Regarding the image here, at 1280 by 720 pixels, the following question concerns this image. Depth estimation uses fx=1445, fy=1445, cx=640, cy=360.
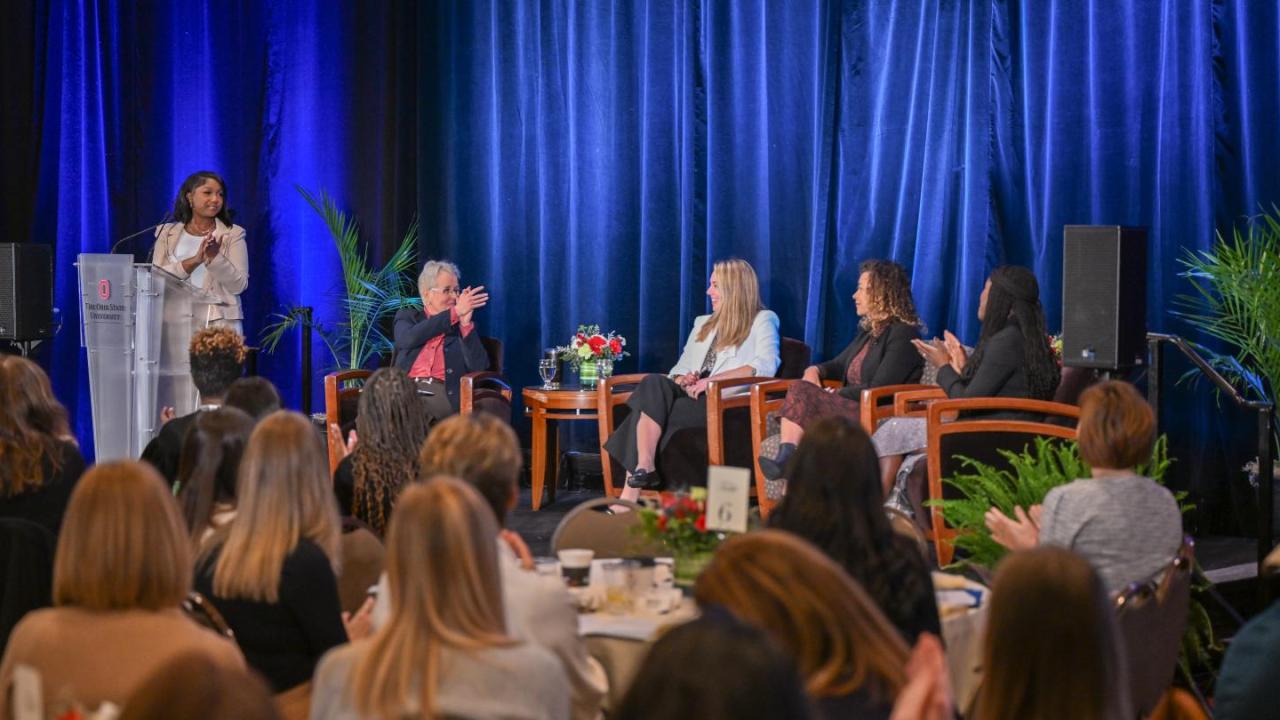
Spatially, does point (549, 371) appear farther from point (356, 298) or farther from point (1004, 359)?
point (1004, 359)

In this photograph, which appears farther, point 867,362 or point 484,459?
point 867,362

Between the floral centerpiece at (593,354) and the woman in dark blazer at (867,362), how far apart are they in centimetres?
113

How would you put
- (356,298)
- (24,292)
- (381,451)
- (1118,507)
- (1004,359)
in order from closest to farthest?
(1118,507)
(381,451)
(1004,359)
(24,292)
(356,298)

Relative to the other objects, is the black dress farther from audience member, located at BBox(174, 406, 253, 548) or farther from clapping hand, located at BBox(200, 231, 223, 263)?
audience member, located at BBox(174, 406, 253, 548)

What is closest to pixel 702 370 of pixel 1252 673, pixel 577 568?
pixel 577 568

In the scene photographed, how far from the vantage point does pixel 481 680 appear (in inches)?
79.0

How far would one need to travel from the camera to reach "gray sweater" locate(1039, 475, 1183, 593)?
11.0 feet

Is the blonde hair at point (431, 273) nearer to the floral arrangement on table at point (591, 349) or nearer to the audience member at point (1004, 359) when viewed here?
the floral arrangement on table at point (591, 349)

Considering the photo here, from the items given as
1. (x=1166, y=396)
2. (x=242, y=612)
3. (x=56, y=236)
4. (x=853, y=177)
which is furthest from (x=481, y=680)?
(x=56, y=236)

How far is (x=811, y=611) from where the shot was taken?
1952 mm

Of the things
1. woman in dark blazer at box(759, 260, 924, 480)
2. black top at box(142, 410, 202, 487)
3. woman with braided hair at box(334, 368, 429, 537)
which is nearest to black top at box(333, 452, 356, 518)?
woman with braided hair at box(334, 368, 429, 537)

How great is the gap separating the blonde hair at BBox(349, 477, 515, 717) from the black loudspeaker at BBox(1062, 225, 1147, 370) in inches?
142

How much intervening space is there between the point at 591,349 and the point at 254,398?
323cm

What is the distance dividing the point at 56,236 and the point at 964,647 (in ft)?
21.4
